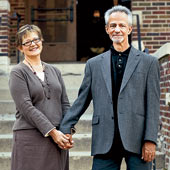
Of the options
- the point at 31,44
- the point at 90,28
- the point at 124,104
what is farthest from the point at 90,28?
the point at 124,104

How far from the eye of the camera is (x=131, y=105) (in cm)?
283

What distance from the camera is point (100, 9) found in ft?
50.3

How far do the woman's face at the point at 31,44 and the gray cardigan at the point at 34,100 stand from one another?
0.39 feet

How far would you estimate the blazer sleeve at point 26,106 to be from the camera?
3102 mm

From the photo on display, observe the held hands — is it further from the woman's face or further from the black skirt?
the woman's face

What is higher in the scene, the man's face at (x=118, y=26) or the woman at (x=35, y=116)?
the man's face at (x=118, y=26)

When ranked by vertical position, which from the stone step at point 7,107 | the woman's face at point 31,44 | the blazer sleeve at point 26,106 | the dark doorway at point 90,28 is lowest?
the stone step at point 7,107

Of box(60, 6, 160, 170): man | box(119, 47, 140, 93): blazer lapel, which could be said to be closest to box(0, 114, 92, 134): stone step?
box(60, 6, 160, 170): man

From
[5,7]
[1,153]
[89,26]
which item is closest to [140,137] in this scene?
[1,153]

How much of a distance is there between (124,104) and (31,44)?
1.00 metres

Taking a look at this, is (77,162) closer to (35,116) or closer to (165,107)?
(165,107)

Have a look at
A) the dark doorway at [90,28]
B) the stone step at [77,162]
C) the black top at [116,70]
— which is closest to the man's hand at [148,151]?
the black top at [116,70]

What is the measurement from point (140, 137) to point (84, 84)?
1.97ft

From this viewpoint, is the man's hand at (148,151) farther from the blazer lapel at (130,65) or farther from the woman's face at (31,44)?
the woman's face at (31,44)
